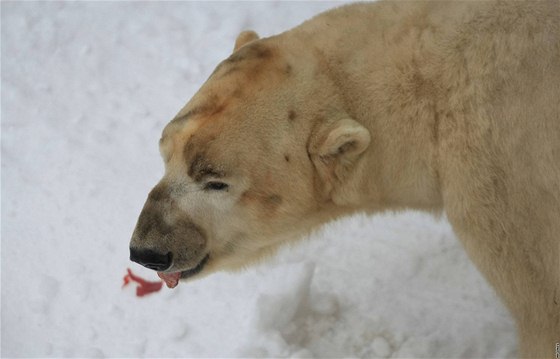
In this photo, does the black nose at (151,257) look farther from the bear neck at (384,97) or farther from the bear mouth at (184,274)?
the bear neck at (384,97)

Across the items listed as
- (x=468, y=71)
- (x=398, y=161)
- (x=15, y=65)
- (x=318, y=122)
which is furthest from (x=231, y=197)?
(x=15, y=65)

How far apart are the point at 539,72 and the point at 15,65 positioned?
14.0 feet

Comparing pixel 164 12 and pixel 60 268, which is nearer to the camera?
pixel 60 268

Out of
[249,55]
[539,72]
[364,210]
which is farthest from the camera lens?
[364,210]

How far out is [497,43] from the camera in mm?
2574

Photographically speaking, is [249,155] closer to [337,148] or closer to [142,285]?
[337,148]

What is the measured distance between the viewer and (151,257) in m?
2.61

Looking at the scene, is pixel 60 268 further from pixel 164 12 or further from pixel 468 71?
pixel 468 71

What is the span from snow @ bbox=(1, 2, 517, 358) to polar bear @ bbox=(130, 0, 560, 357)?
608 mm

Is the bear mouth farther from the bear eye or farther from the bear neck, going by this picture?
the bear neck

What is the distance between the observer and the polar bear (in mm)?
2498

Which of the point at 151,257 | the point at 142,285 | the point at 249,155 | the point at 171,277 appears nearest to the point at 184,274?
the point at 171,277

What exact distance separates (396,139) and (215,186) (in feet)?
2.40

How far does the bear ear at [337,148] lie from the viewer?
98.5 inches
